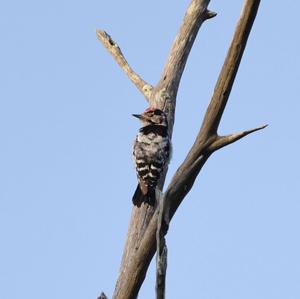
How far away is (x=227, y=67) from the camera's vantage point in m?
5.40

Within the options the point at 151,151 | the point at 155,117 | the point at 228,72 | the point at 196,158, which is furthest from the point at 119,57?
the point at 196,158

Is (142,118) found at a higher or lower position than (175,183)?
higher

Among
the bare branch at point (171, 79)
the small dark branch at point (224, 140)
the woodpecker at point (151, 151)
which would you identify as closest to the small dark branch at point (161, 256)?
the small dark branch at point (224, 140)

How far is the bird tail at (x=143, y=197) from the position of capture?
796 centimetres

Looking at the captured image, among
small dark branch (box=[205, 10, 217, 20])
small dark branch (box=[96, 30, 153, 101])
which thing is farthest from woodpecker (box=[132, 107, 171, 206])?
small dark branch (box=[205, 10, 217, 20])

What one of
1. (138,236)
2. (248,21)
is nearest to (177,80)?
(138,236)

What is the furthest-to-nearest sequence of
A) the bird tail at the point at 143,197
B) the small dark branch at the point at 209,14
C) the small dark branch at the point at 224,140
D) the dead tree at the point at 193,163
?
the small dark branch at the point at 209,14
the bird tail at the point at 143,197
the small dark branch at the point at 224,140
the dead tree at the point at 193,163

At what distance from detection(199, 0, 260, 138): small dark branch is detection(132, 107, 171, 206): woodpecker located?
2.72 m

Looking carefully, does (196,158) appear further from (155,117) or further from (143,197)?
(155,117)

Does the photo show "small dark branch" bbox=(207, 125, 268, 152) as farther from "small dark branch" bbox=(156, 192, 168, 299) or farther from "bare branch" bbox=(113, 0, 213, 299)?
"bare branch" bbox=(113, 0, 213, 299)

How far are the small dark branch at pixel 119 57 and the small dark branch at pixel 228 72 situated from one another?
368 centimetres

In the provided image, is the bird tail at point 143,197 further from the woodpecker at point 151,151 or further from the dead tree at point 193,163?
the dead tree at point 193,163

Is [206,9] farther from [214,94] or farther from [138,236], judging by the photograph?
[214,94]

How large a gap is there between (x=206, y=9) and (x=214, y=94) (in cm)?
382
